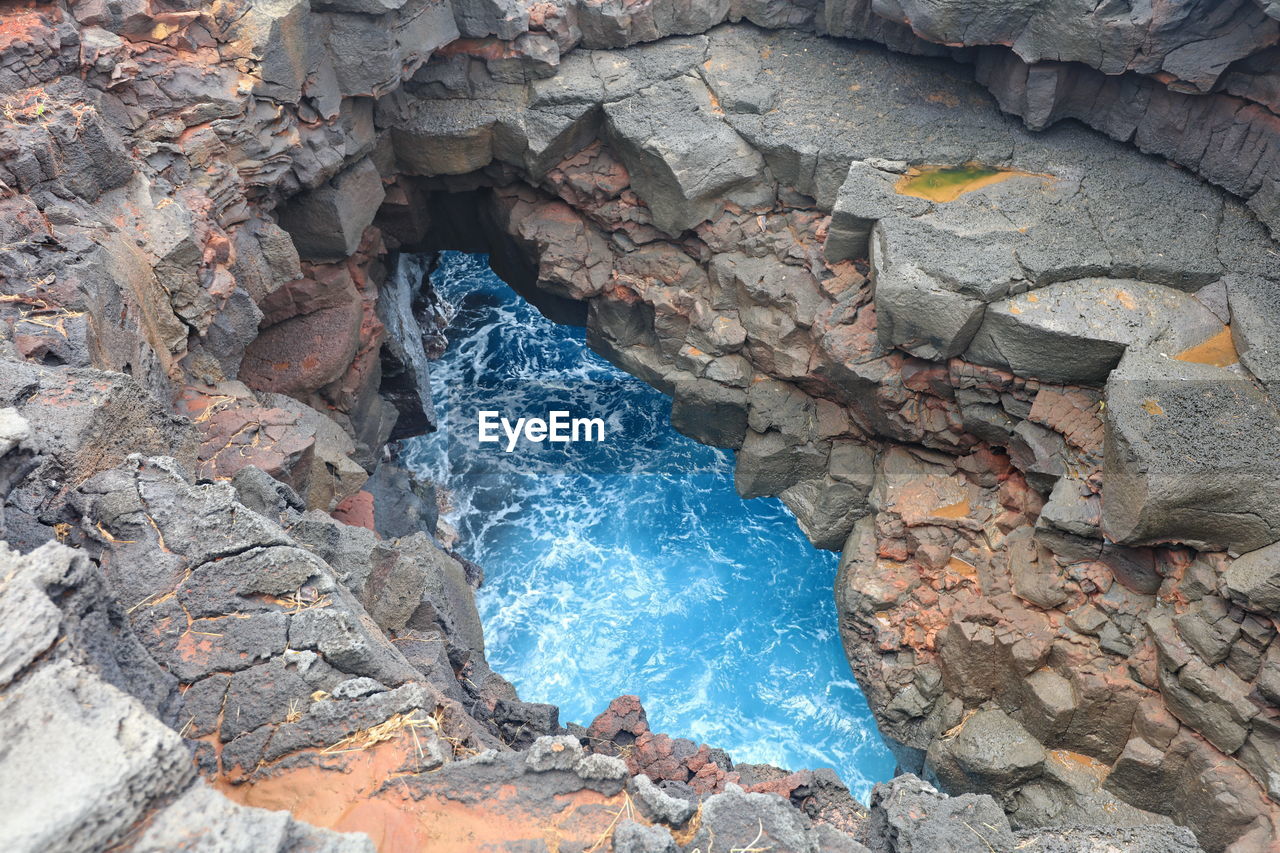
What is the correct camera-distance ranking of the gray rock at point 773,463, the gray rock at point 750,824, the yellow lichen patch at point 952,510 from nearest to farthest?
1. the gray rock at point 750,824
2. the yellow lichen patch at point 952,510
3. the gray rock at point 773,463

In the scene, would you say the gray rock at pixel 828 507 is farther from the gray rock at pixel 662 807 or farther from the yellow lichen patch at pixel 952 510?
the gray rock at pixel 662 807

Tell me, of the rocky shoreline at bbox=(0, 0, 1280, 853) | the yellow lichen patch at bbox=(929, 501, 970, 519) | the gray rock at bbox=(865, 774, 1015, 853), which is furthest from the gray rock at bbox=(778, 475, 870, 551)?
the gray rock at bbox=(865, 774, 1015, 853)

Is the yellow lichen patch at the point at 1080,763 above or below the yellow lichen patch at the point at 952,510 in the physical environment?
below

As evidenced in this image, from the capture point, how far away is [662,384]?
17859 millimetres

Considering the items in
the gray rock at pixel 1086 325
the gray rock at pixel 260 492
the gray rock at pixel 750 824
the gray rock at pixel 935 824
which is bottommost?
the gray rock at pixel 260 492

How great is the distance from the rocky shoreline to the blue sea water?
137cm

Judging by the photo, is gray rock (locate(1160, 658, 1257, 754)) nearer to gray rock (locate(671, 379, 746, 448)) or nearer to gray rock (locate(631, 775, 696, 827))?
gray rock (locate(671, 379, 746, 448))

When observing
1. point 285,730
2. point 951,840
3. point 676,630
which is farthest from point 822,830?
point 676,630

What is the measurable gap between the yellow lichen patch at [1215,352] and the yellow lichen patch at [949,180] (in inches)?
144

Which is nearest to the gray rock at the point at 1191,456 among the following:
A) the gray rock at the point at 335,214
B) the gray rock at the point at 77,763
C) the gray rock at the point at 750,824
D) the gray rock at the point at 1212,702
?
the gray rock at the point at 1212,702

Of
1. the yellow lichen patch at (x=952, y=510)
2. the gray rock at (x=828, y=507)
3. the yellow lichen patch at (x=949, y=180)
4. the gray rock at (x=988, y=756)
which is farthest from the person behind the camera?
the gray rock at (x=828, y=507)

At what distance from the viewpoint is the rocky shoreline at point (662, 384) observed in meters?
6.43

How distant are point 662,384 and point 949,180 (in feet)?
21.2

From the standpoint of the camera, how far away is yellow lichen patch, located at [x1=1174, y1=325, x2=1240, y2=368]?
12.0 metres
